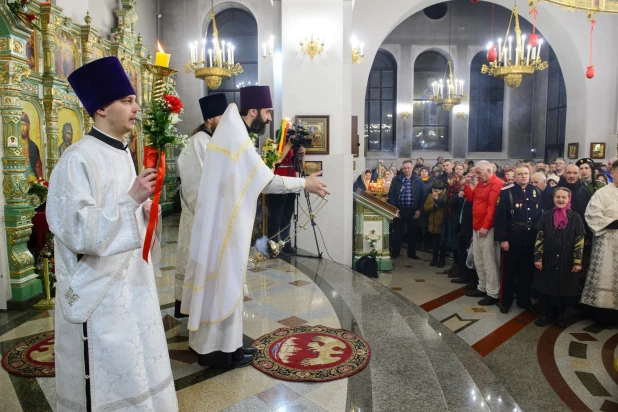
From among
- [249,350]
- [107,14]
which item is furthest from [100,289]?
[107,14]

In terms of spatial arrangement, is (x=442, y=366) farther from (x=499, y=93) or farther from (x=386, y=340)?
(x=499, y=93)

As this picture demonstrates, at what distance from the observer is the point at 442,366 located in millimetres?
3502

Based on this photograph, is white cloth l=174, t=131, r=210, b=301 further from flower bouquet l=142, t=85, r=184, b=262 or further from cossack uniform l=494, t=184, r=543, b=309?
cossack uniform l=494, t=184, r=543, b=309

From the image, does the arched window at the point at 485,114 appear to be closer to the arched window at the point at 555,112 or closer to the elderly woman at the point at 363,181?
the arched window at the point at 555,112

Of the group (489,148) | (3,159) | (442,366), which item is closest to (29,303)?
A: (3,159)

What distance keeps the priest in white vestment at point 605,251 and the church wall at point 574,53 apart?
7.75 metres

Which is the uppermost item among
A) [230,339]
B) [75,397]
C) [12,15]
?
[12,15]

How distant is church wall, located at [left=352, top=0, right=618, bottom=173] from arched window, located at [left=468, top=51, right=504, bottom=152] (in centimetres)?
486

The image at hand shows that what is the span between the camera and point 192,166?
364 cm

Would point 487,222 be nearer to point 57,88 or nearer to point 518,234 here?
point 518,234

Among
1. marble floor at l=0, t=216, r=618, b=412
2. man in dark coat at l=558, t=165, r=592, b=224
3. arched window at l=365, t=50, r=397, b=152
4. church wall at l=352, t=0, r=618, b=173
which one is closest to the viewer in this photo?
marble floor at l=0, t=216, r=618, b=412

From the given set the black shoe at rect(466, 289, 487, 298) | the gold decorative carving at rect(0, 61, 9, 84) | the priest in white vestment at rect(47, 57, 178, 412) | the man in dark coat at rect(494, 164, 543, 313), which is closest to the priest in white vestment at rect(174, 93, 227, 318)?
the priest in white vestment at rect(47, 57, 178, 412)

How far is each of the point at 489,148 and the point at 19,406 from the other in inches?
739

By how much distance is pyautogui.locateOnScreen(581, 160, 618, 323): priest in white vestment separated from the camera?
523 cm
